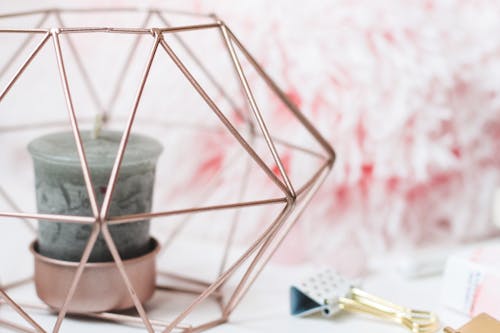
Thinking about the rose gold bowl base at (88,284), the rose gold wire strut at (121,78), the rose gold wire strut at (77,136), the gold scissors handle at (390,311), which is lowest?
the gold scissors handle at (390,311)

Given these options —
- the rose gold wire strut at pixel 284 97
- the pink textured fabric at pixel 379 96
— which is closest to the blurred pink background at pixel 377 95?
the pink textured fabric at pixel 379 96

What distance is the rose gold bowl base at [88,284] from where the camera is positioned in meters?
0.40

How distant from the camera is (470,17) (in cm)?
59

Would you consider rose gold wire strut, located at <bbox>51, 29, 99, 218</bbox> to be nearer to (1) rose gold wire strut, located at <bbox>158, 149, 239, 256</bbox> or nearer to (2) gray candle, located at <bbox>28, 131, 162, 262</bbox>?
(2) gray candle, located at <bbox>28, 131, 162, 262</bbox>

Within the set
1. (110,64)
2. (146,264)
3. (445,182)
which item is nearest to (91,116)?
(110,64)

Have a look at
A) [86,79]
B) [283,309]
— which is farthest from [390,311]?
[86,79]

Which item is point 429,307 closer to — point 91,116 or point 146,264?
point 146,264

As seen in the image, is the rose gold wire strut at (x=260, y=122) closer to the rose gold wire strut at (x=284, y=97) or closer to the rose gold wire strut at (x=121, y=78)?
the rose gold wire strut at (x=284, y=97)

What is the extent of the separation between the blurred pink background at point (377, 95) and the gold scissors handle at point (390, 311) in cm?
8

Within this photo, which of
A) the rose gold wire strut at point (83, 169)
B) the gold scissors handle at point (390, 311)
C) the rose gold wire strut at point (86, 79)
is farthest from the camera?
the rose gold wire strut at point (86, 79)

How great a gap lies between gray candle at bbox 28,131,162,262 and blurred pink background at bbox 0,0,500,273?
16 cm

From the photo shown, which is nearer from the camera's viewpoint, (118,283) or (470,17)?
(118,283)

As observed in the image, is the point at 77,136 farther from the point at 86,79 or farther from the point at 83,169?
the point at 86,79

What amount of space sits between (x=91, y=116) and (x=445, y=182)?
0.31m
